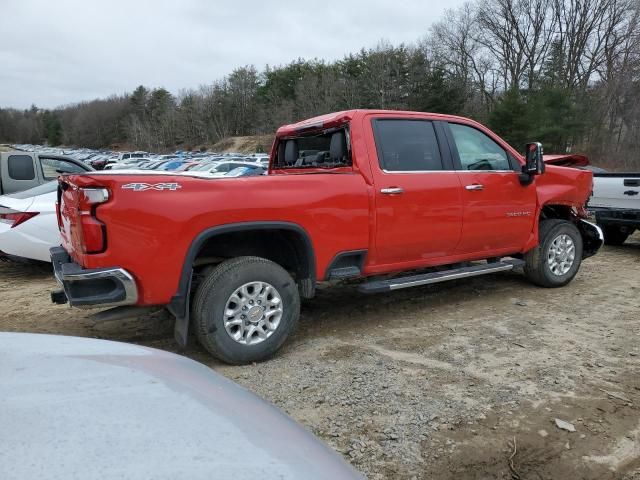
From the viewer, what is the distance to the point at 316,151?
5.32 meters

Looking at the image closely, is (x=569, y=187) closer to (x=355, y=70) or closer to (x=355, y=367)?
(x=355, y=367)

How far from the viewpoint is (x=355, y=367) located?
3.88 meters

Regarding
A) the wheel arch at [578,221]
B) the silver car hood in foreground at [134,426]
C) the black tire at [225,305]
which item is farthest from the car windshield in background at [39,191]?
the wheel arch at [578,221]

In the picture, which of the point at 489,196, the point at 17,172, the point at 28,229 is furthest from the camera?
the point at 17,172

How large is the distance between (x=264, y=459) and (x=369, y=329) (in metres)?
3.56

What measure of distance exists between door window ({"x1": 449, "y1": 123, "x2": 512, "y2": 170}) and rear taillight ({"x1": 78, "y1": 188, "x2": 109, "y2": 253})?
3.46 meters

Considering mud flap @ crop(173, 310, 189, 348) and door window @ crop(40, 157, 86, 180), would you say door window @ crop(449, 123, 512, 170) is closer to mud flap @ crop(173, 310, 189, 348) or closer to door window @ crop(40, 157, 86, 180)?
mud flap @ crop(173, 310, 189, 348)

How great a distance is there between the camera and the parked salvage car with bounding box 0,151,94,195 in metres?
9.02

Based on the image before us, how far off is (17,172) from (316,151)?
21.5 ft

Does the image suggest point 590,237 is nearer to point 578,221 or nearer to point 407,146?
point 578,221

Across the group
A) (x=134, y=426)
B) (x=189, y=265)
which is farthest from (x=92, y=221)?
(x=134, y=426)

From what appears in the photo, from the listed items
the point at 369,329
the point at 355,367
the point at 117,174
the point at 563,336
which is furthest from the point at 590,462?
the point at 117,174

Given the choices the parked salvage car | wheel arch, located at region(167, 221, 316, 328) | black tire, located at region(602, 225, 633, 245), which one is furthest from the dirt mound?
wheel arch, located at region(167, 221, 316, 328)

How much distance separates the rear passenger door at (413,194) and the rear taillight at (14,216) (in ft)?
14.9
